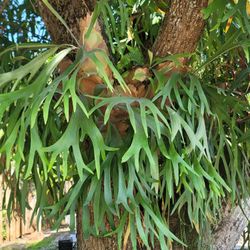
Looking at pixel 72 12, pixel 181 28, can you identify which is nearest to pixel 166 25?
pixel 181 28

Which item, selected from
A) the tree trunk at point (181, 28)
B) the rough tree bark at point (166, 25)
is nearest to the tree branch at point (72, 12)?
the rough tree bark at point (166, 25)

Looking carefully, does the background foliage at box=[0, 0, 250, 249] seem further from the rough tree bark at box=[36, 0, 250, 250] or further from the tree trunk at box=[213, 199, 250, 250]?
the tree trunk at box=[213, 199, 250, 250]

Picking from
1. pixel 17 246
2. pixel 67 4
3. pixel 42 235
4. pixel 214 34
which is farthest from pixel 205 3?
pixel 42 235

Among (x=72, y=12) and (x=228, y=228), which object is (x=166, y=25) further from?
(x=228, y=228)

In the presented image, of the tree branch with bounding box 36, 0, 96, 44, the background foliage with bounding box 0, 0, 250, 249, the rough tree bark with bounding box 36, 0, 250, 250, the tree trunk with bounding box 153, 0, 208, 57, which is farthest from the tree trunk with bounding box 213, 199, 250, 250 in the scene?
the tree branch with bounding box 36, 0, 96, 44

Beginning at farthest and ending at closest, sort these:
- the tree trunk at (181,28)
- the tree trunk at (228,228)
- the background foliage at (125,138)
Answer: the tree trunk at (228,228)
the tree trunk at (181,28)
the background foliage at (125,138)

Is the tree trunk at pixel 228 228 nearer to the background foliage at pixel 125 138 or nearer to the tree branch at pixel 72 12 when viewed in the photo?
the background foliage at pixel 125 138

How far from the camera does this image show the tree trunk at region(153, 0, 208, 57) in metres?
0.98

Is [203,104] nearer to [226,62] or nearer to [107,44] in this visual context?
[107,44]

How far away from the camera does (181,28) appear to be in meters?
1.01

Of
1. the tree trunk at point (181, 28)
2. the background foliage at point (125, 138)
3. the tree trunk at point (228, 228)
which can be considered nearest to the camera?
the background foliage at point (125, 138)

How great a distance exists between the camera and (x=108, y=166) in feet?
3.03

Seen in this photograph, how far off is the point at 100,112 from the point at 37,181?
271 mm

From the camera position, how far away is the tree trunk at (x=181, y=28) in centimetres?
98
